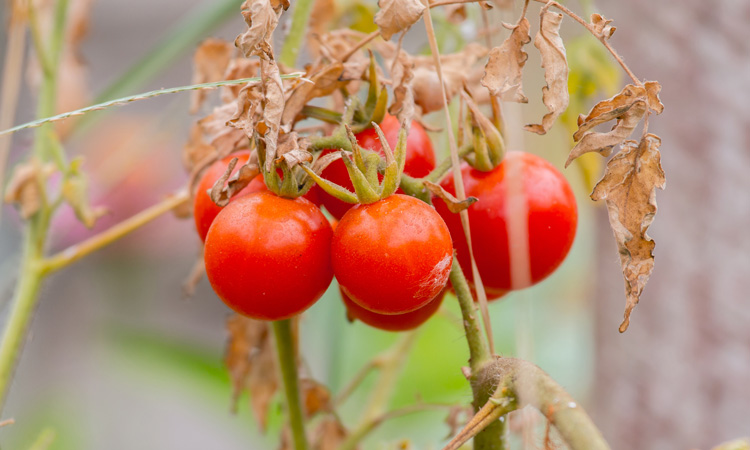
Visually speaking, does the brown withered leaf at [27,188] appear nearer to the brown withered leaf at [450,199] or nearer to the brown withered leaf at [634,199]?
the brown withered leaf at [450,199]

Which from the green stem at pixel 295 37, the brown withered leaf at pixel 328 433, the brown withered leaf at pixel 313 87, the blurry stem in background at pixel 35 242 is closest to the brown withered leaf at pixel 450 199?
the brown withered leaf at pixel 313 87

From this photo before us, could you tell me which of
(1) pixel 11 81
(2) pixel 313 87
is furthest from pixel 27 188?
(2) pixel 313 87

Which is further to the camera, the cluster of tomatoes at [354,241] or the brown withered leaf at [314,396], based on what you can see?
the brown withered leaf at [314,396]

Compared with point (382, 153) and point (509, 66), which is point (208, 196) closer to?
point (382, 153)

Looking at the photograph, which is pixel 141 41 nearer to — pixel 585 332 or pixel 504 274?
pixel 585 332

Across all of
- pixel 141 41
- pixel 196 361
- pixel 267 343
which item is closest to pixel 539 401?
pixel 267 343

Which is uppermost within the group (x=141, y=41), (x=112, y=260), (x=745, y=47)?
(x=745, y=47)

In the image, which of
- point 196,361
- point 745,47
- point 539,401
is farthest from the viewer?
point 196,361
